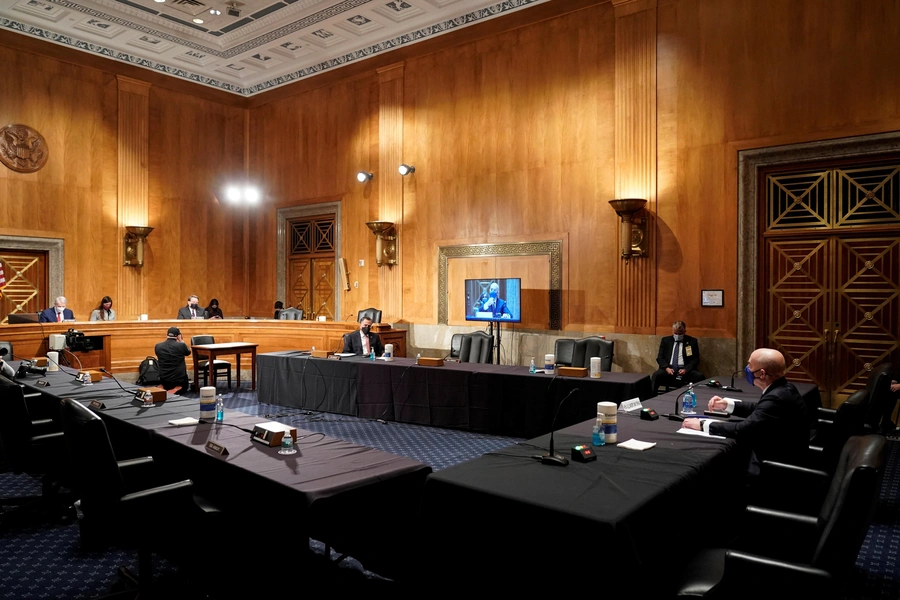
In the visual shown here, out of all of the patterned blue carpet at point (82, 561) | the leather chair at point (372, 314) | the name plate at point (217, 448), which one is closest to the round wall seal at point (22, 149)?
the leather chair at point (372, 314)

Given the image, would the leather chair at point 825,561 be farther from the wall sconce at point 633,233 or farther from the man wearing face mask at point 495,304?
the man wearing face mask at point 495,304

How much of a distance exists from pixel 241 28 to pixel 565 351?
25.4 feet

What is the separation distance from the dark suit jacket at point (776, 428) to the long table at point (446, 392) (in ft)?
7.35

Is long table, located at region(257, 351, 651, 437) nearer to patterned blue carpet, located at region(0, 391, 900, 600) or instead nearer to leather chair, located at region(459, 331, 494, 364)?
leather chair, located at region(459, 331, 494, 364)

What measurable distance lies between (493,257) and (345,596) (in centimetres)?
711

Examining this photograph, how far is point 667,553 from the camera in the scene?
255cm

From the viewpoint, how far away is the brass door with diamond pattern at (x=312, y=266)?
12.2 metres

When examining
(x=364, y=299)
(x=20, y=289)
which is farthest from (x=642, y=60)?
(x=20, y=289)

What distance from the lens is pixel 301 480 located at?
9.14 feet

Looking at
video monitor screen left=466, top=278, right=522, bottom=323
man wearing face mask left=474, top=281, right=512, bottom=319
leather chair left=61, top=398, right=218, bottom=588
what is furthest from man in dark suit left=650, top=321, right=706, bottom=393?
leather chair left=61, top=398, right=218, bottom=588

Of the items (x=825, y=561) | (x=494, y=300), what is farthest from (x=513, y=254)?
(x=825, y=561)

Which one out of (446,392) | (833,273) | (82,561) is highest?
(833,273)

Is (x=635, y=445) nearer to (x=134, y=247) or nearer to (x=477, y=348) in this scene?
(x=477, y=348)

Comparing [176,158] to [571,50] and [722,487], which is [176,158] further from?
[722,487]
